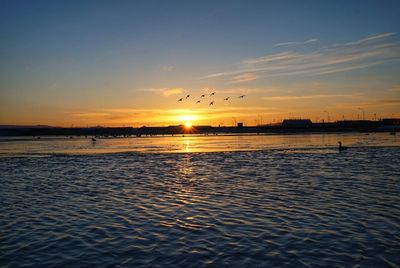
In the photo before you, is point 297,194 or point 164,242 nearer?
point 164,242

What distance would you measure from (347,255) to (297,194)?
A: 32.9 feet

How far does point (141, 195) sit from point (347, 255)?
43.0ft

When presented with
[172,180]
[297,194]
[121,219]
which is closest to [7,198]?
[121,219]

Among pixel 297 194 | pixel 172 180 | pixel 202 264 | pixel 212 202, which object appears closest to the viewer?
pixel 202 264

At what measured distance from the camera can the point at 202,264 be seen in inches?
399

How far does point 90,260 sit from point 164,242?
2472mm

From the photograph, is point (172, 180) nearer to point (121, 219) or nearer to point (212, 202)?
point (212, 202)

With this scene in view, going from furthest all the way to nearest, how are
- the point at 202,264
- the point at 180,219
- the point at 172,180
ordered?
the point at 172,180 < the point at 180,219 < the point at 202,264

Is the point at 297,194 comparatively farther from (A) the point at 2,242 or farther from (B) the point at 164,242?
(A) the point at 2,242

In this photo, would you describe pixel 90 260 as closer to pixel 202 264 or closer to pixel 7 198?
pixel 202 264

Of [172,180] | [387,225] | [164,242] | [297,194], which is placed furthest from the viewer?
[172,180]

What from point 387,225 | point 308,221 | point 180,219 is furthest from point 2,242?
point 387,225

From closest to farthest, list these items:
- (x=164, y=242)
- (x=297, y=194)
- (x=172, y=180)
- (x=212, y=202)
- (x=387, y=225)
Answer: (x=164, y=242) < (x=387, y=225) < (x=212, y=202) < (x=297, y=194) < (x=172, y=180)

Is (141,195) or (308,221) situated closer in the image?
(308,221)
